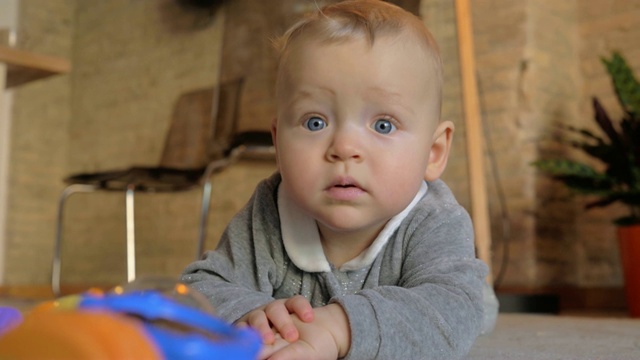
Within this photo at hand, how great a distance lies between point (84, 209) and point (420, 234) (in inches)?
159

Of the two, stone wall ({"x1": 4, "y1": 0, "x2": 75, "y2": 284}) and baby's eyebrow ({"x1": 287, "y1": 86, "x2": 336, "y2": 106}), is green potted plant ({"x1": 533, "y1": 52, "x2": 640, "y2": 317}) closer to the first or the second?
baby's eyebrow ({"x1": 287, "y1": 86, "x2": 336, "y2": 106})

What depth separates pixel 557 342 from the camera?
1.05 meters

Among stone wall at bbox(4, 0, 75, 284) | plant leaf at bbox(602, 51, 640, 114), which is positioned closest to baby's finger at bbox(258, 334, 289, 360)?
plant leaf at bbox(602, 51, 640, 114)

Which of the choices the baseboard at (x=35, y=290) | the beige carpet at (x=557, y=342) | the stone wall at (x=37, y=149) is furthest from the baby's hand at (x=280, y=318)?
the stone wall at (x=37, y=149)

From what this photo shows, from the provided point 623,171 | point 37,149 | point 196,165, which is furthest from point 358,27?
point 37,149

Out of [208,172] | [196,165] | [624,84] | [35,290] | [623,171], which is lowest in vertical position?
[35,290]

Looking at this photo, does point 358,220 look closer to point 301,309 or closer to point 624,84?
point 301,309

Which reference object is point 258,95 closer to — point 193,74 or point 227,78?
point 227,78

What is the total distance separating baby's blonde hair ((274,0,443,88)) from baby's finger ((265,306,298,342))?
0.28 m

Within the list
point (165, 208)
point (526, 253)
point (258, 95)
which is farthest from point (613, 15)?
point (165, 208)

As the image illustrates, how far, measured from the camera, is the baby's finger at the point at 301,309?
0.61 metres

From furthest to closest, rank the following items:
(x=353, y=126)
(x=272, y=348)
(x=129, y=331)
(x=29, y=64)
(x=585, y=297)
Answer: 1. (x=585, y=297)
2. (x=29, y=64)
3. (x=353, y=126)
4. (x=272, y=348)
5. (x=129, y=331)

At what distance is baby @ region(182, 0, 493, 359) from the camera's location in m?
0.64

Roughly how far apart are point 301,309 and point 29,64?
171 centimetres
